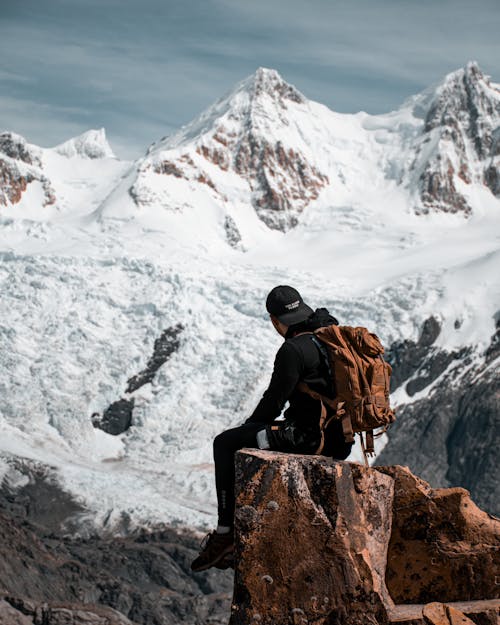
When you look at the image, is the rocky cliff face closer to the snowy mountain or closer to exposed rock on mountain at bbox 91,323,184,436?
the snowy mountain

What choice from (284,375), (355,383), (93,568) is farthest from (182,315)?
(355,383)

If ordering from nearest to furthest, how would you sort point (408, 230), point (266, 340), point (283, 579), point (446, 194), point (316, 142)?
point (283, 579) → point (266, 340) → point (408, 230) → point (446, 194) → point (316, 142)

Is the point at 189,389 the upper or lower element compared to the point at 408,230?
lower

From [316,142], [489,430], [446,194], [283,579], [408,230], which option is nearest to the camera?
[283,579]

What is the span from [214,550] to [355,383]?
6.01 feet

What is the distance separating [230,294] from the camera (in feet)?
464

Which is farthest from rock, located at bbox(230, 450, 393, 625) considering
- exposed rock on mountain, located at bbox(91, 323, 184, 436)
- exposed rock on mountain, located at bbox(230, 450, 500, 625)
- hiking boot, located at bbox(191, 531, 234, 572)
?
exposed rock on mountain, located at bbox(91, 323, 184, 436)

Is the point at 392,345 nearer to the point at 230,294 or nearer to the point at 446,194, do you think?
the point at 230,294

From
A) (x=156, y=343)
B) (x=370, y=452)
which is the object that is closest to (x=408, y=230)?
(x=156, y=343)

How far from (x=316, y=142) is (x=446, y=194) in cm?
2564

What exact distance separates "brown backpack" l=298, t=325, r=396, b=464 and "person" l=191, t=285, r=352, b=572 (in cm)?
9

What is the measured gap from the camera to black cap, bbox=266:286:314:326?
33.2ft

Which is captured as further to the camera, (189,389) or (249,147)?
(249,147)

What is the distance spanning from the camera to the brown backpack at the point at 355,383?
9477 mm
